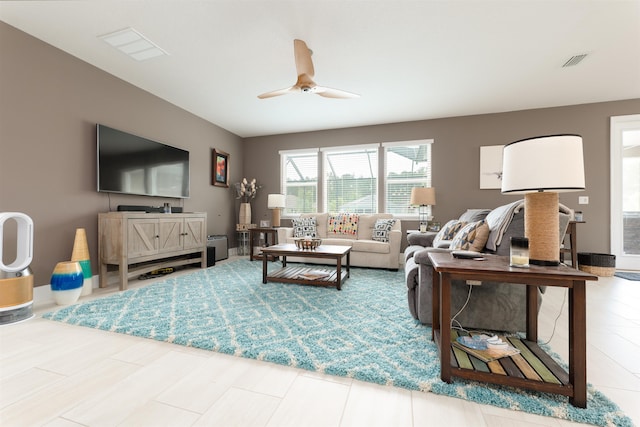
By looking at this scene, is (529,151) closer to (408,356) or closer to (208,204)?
(408,356)

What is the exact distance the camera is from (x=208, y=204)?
4.80m

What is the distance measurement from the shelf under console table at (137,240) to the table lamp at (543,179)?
3446 millimetres

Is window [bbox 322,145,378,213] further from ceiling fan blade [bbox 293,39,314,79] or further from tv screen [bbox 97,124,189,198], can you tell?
ceiling fan blade [bbox 293,39,314,79]

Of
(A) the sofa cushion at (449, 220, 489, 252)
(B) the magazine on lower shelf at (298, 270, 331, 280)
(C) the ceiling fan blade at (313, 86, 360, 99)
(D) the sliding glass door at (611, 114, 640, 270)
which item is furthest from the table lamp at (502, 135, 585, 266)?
(D) the sliding glass door at (611, 114, 640, 270)

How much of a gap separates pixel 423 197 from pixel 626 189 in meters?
2.93

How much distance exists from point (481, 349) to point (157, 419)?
1591mm

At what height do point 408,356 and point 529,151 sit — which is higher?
point 529,151

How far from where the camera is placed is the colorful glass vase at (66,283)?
231cm

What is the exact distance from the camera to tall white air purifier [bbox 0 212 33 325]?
1.94 m

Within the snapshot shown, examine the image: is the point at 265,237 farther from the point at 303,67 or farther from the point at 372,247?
the point at 303,67

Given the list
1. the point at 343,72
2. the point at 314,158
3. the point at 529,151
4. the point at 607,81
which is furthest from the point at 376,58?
the point at 607,81

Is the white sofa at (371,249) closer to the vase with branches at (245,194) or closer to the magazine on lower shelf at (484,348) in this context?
the vase with branches at (245,194)

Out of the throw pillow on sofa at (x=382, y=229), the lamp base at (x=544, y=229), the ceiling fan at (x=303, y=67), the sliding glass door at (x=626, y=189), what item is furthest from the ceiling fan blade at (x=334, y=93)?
the sliding glass door at (x=626, y=189)

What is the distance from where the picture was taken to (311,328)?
1.84 meters
